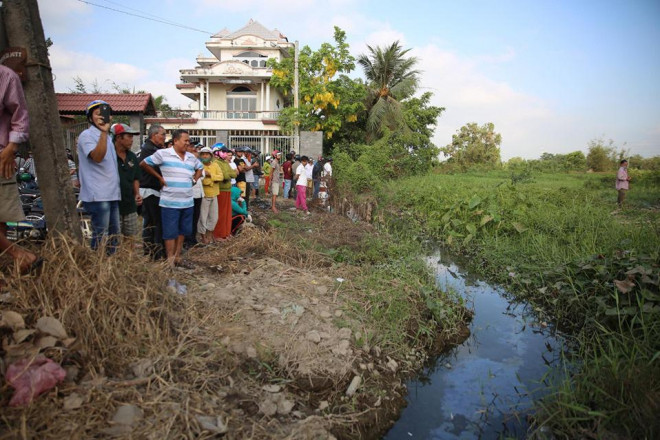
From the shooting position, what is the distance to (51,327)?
2.41m

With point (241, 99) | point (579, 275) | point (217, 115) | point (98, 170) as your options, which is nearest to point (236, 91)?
point (241, 99)

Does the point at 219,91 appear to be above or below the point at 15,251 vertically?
above

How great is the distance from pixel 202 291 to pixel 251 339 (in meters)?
0.81

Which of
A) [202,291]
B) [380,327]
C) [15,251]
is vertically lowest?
[380,327]

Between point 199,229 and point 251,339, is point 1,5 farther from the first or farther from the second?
point 199,229

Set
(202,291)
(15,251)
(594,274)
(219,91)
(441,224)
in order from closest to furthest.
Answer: (15,251)
(202,291)
(594,274)
(441,224)
(219,91)

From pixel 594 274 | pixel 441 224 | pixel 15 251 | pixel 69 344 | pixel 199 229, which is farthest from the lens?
pixel 441 224

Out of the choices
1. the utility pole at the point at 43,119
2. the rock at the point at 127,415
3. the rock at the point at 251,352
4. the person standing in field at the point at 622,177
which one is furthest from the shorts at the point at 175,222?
the person standing in field at the point at 622,177

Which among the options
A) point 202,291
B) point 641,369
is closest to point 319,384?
point 202,291

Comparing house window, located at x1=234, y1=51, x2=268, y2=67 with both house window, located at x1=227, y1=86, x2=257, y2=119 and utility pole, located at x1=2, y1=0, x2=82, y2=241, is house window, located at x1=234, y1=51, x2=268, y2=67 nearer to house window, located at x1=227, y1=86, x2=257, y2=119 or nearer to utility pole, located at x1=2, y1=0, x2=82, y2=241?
house window, located at x1=227, y1=86, x2=257, y2=119

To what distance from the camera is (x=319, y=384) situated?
3.15 meters

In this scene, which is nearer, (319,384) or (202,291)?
(319,384)

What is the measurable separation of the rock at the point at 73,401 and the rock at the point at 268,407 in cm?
101

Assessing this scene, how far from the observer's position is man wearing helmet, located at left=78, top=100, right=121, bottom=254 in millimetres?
3684
